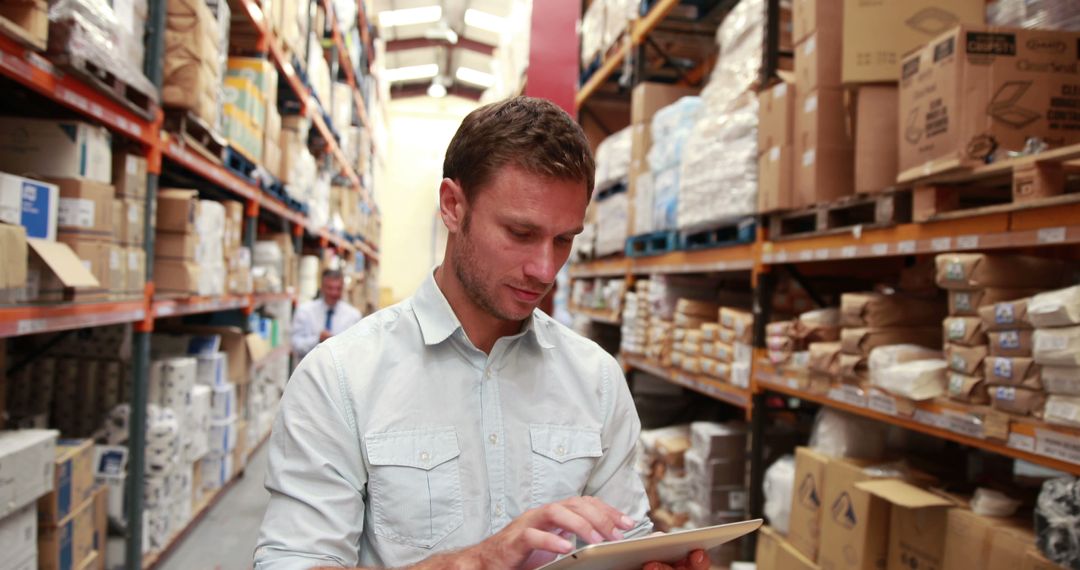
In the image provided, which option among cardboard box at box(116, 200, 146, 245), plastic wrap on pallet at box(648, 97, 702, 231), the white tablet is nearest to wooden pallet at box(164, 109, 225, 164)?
cardboard box at box(116, 200, 146, 245)

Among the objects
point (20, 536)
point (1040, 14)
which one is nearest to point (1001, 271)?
point (1040, 14)

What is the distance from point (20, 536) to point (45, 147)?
4.62 feet

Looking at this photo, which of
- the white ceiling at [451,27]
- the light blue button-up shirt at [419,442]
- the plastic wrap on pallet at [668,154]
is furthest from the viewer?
the white ceiling at [451,27]

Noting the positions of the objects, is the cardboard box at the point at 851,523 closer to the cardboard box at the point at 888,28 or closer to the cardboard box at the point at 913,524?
the cardboard box at the point at 913,524

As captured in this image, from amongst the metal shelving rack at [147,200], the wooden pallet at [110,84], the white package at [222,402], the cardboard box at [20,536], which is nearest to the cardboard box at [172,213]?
the metal shelving rack at [147,200]

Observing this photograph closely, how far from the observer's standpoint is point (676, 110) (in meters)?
4.39

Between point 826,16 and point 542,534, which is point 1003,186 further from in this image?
point 542,534

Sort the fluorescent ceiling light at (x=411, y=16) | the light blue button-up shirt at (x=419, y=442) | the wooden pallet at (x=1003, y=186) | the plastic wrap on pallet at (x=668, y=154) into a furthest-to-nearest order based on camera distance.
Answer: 1. the fluorescent ceiling light at (x=411, y=16)
2. the plastic wrap on pallet at (x=668, y=154)
3. the wooden pallet at (x=1003, y=186)
4. the light blue button-up shirt at (x=419, y=442)

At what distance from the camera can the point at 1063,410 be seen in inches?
73.3

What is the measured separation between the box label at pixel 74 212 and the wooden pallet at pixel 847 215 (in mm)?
3004

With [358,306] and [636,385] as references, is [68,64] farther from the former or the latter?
[358,306]

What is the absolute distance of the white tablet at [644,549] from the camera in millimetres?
993

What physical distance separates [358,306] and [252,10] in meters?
8.13

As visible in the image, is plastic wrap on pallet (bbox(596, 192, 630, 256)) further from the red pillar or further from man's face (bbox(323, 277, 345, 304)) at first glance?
man's face (bbox(323, 277, 345, 304))
